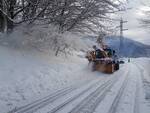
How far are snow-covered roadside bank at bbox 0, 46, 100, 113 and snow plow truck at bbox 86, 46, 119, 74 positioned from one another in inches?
149

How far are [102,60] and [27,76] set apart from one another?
12491mm

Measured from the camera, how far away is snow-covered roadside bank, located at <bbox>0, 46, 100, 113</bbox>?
40.8 ft

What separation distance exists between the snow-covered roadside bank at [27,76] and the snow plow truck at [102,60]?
3.79 meters

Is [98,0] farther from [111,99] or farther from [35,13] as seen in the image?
[111,99]

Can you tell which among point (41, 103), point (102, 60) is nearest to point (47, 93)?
point (41, 103)

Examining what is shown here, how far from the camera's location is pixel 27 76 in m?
15.9

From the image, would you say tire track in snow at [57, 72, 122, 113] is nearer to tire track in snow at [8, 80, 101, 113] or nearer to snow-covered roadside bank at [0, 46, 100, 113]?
tire track in snow at [8, 80, 101, 113]

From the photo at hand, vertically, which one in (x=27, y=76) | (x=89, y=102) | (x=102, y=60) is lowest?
(x=89, y=102)

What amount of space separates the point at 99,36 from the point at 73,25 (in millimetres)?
3000

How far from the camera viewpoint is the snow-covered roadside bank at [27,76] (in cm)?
1245

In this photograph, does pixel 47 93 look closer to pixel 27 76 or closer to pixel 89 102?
pixel 27 76

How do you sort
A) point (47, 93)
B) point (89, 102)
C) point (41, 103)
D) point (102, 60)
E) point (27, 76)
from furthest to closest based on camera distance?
point (102, 60) → point (27, 76) → point (47, 93) → point (89, 102) → point (41, 103)

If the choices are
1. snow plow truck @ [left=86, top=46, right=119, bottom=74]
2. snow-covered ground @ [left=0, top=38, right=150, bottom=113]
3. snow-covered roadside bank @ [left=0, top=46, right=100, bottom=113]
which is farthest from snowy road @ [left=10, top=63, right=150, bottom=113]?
snow plow truck @ [left=86, top=46, right=119, bottom=74]

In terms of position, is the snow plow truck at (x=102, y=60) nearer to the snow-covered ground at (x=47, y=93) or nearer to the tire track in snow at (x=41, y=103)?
the snow-covered ground at (x=47, y=93)
